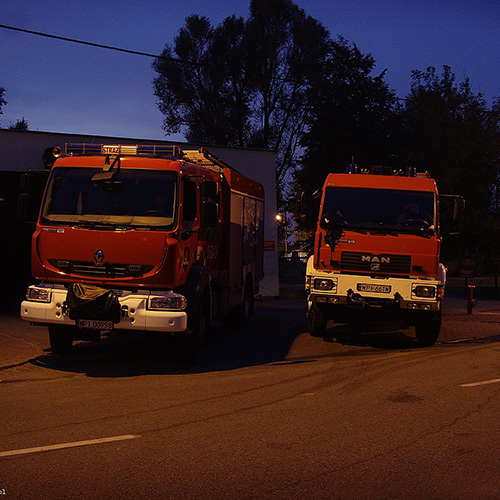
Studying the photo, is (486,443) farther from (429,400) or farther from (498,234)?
(498,234)

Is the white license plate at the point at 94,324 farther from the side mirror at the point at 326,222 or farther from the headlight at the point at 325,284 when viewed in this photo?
the side mirror at the point at 326,222

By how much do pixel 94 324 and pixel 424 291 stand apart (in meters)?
6.02

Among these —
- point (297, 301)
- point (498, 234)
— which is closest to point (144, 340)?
point (297, 301)

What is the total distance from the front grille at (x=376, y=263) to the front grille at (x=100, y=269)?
4.67 metres

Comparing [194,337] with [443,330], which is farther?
[443,330]

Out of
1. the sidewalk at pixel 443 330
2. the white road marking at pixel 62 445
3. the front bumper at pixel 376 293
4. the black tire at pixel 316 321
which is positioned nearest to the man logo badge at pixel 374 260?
the front bumper at pixel 376 293

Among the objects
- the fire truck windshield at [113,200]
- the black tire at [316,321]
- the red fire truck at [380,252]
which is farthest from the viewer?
the black tire at [316,321]

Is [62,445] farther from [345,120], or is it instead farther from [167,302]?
[345,120]

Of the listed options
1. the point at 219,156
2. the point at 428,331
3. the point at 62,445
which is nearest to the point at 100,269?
the point at 62,445

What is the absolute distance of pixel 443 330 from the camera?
17.0 m

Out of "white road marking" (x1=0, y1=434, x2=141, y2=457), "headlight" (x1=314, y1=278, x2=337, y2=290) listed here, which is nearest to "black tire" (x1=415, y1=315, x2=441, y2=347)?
"headlight" (x1=314, y1=278, x2=337, y2=290)

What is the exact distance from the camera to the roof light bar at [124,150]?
1068 centimetres

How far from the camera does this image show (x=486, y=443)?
621 cm

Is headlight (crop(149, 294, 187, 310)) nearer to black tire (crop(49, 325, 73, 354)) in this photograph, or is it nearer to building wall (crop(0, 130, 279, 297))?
black tire (crop(49, 325, 73, 354))
